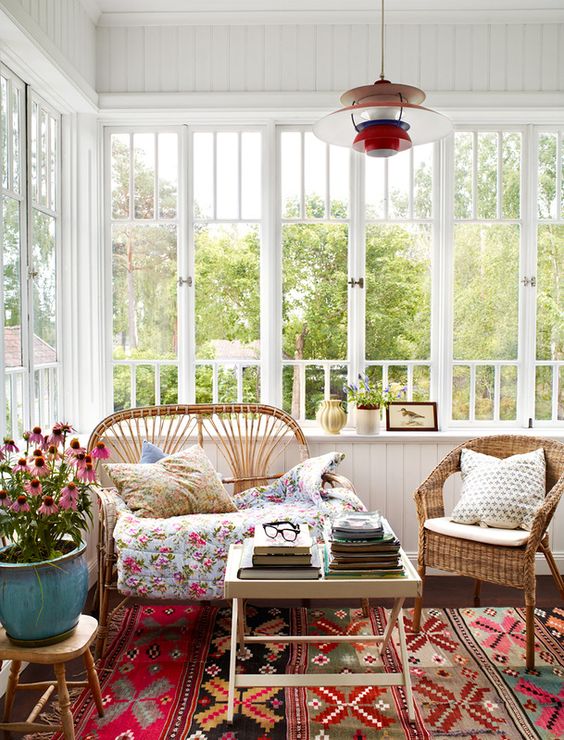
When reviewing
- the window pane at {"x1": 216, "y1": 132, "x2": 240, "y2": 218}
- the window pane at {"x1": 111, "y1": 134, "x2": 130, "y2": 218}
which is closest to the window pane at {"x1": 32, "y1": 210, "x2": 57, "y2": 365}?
the window pane at {"x1": 111, "y1": 134, "x2": 130, "y2": 218}

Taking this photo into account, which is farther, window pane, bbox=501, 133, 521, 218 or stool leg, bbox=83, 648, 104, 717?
window pane, bbox=501, 133, 521, 218

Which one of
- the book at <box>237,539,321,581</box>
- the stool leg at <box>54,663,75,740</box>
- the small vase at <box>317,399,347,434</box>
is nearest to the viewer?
the stool leg at <box>54,663,75,740</box>

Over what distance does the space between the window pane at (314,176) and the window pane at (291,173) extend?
45 millimetres

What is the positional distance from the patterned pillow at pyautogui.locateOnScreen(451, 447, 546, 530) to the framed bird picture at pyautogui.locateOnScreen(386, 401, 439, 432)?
2.49ft

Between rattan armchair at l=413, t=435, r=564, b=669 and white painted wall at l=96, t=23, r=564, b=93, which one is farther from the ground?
white painted wall at l=96, t=23, r=564, b=93

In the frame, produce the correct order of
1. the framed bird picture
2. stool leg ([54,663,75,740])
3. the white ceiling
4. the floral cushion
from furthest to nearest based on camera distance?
the framed bird picture < the white ceiling < the floral cushion < stool leg ([54,663,75,740])

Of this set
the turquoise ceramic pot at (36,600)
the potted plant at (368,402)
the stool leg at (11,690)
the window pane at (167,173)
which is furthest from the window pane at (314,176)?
the stool leg at (11,690)

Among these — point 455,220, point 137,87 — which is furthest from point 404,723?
point 137,87

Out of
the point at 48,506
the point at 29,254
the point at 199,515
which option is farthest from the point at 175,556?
the point at 29,254

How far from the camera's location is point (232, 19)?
3.76 m

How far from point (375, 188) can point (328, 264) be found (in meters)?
0.55

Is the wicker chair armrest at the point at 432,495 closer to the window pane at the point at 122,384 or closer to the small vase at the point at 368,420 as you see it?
A: the small vase at the point at 368,420

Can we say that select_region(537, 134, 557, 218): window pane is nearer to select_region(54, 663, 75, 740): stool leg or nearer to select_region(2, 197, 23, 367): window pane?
select_region(2, 197, 23, 367): window pane

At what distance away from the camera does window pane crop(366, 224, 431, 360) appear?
4004mm
